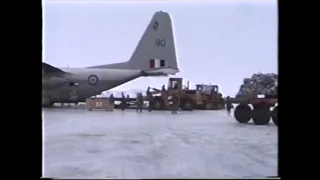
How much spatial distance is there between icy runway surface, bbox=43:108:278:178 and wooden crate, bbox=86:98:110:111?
940 millimetres

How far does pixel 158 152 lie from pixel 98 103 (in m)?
2.49

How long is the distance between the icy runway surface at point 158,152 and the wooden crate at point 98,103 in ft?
3.09

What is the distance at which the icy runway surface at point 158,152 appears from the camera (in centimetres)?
263

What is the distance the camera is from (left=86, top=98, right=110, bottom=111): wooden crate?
569cm

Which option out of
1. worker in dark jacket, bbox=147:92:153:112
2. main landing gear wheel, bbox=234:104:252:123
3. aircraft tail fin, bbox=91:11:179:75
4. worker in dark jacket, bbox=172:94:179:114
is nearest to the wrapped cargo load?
main landing gear wheel, bbox=234:104:252:123

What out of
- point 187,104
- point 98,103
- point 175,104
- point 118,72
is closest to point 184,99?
point 187,104

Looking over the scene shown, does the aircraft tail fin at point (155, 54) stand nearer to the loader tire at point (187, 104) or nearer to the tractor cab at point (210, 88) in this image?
the tractor cab at point (210, 88)

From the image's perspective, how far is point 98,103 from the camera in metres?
5.68

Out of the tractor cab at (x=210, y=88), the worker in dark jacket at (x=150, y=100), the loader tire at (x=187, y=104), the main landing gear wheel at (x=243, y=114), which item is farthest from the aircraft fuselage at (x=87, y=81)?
the loader tire at (x=187, y=104)

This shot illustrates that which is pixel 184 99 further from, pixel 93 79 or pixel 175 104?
pixel 93 79
